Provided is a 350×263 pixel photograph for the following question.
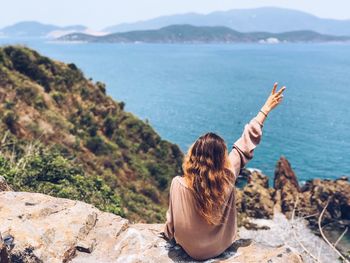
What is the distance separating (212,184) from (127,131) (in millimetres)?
34991

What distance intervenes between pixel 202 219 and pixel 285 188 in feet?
117

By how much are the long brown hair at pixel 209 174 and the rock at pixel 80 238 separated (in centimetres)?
87

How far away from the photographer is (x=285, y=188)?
3956 centimetres

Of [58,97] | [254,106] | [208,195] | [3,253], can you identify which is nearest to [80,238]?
[3,253]

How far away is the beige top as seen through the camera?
563 centimetres

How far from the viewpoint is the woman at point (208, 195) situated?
532 centimetres

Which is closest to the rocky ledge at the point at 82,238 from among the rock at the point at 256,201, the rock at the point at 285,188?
the rock at the point at 256,201

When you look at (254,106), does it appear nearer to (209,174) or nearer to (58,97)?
(58,97)

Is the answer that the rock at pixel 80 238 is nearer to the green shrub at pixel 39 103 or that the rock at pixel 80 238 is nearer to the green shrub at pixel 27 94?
the green shrub at pixel 39 103

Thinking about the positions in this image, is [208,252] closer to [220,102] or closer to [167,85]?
[220,102]

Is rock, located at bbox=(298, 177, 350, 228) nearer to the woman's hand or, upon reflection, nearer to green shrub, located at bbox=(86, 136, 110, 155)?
green shrub, located at bbox=(86, 136, 110, 155)

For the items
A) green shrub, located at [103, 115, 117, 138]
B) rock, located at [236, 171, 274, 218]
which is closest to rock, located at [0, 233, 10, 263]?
green shrub, located at [103, 115, 117, 138]

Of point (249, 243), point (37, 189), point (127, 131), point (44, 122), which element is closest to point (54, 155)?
point (37, 189)

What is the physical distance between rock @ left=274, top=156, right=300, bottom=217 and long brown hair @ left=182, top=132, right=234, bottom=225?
3307 centimetres
